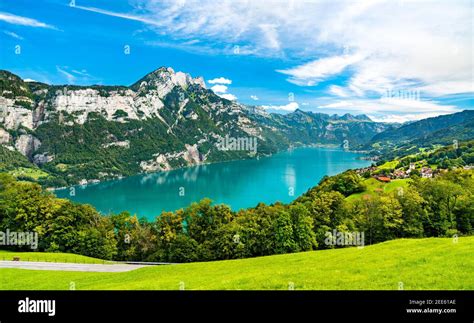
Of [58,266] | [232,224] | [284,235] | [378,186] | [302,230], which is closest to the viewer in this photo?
[58,266]

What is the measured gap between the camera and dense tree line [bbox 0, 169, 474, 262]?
46.4 metres

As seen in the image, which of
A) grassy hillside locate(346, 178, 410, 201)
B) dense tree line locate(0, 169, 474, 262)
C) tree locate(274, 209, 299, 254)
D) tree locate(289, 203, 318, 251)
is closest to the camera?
tree locate(274, 209, 299, 254)

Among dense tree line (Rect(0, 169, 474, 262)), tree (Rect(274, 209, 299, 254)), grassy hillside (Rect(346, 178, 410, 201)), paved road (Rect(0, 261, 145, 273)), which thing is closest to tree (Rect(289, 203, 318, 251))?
dense tree line (Rect(0, 169, 474, 262))

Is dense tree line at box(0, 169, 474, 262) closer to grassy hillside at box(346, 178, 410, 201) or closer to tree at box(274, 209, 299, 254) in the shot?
tree at box(274, 209, 299, 254)

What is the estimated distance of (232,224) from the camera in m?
49.7

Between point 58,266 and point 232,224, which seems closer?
point 58,266

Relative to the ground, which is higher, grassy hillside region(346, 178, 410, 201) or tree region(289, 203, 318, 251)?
grassy hillside region(346, 178, 410, 201)

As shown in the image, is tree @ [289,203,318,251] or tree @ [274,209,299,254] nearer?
tree @ [274,209,299,254]

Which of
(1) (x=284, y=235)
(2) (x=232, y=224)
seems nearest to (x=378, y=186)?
(1) (x=284, y=235)

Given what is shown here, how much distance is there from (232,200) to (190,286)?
136726 millimetres

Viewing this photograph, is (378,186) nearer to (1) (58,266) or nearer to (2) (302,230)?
(2) (302,230)

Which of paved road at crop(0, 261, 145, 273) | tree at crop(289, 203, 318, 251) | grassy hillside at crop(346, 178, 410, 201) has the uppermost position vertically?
grassy hillside at crop(346, 178, 410, 201)

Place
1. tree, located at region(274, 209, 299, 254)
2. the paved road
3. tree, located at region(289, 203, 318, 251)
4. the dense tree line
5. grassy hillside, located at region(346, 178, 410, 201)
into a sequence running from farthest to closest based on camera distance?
grassy hillside, located at region(346, 178, 410, 201)
the dense tree line
tree, located at region(289, 203, 318, 251)
tree, located at region(274, 209, 299, 254)
the paved road
